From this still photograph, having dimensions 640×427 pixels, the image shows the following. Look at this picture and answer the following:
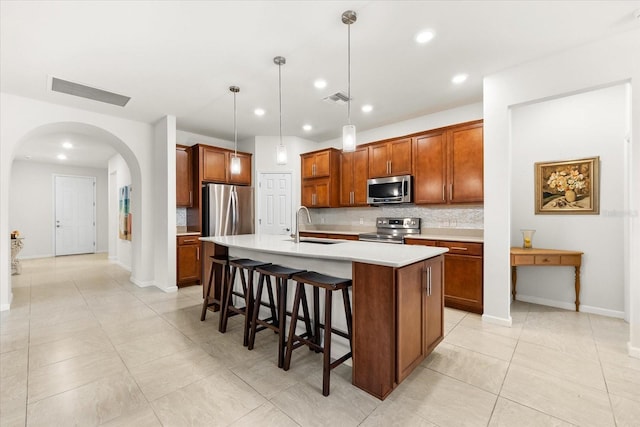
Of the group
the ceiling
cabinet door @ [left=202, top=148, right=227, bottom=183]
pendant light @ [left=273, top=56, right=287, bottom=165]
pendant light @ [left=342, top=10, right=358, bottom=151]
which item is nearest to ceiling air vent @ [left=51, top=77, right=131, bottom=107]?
the ceiling

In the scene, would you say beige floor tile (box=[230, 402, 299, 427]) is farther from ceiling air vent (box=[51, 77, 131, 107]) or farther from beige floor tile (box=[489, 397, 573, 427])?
ceiling air vent (box=[51, 77, 131, 107])

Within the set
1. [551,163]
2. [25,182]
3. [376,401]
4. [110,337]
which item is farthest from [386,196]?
[25,182]

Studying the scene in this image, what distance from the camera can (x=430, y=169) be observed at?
13.7 feet

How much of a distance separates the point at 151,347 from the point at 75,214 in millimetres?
8159

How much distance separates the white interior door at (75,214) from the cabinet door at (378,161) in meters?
8.66

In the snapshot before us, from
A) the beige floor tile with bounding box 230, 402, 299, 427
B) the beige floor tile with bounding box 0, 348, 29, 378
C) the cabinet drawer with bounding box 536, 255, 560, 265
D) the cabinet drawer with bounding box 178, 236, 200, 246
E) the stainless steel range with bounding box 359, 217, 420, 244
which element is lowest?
the beige floor tile with bounding box 0, 348, 29, 378

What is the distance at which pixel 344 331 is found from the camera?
2379 millimetres

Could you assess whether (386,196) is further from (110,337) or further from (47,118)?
(47,118)

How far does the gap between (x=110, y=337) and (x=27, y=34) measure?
2.82 meters

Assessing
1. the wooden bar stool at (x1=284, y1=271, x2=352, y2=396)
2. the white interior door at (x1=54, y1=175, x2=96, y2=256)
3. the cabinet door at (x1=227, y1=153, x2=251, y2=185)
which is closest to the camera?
the wooden bar stool at (x1=284, y1=271, x2=352, y2=396)

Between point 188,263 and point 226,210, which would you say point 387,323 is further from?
point 226,210

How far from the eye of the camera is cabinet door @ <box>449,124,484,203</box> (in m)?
3.71

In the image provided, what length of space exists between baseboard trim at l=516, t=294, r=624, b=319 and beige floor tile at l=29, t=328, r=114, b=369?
4.88 m

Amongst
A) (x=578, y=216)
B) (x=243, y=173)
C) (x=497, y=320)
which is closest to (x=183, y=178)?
(x=243, y=173)
